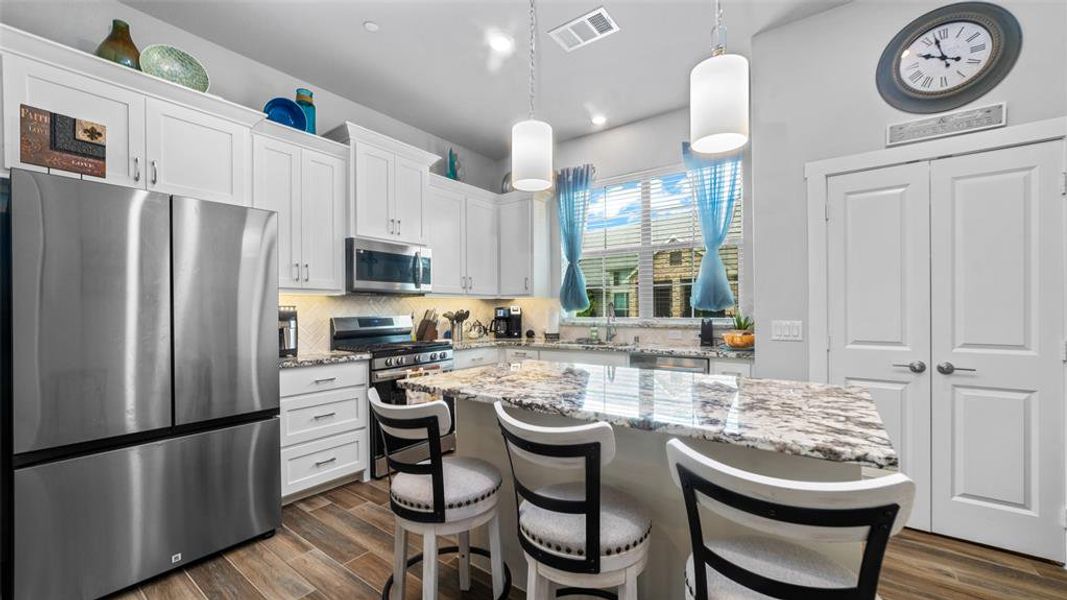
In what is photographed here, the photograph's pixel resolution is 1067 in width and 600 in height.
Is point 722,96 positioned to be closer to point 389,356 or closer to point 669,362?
point 669,362

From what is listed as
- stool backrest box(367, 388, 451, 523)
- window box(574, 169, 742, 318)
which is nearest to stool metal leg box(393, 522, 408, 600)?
stool backrest box(367, 388, 451, 523)

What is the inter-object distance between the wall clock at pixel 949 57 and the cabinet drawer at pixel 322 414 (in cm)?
385

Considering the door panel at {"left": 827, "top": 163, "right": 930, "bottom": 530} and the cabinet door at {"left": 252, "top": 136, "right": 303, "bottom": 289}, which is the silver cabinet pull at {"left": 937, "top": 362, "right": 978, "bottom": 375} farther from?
the cabinet door at {"left": 252, "top": 136, "right": 303, "bottom": 289}

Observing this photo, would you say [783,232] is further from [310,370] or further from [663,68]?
[310,370]

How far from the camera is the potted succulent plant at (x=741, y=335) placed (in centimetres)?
323

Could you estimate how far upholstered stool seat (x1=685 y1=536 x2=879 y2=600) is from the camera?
950mm

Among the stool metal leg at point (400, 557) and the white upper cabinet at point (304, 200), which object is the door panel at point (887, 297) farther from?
the white upper cabinet at point (304, 200)

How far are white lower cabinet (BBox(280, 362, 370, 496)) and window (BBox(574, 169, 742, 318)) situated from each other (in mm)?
2516

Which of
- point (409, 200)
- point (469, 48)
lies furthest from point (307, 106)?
point (469, 48)

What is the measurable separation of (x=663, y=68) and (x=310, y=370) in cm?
332

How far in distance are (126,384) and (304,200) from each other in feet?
5.26

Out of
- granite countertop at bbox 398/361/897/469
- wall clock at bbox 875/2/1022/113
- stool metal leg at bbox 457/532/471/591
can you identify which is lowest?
stool metal leg at bbox 457/532/471/591

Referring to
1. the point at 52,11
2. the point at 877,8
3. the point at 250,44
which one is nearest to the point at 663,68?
the point at 877,8

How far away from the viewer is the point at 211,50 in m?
2.95
